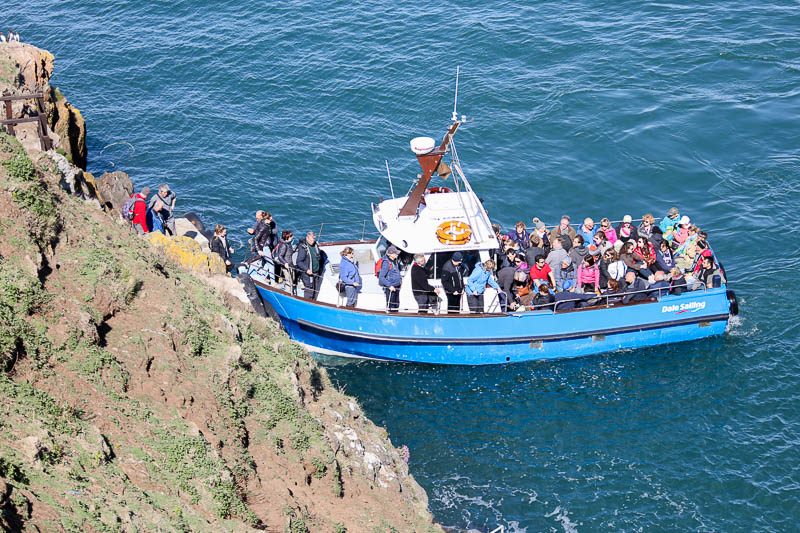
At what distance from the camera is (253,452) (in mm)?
12977

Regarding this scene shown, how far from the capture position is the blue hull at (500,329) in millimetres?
20047

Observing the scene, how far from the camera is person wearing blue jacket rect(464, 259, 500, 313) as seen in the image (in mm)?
19625

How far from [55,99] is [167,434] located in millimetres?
19629

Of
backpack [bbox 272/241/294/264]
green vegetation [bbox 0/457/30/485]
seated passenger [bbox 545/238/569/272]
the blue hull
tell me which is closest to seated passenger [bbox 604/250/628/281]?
the blue hull

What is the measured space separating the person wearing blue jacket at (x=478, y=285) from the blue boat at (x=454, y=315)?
170mm

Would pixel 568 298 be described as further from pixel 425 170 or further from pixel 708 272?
pixel 425 170

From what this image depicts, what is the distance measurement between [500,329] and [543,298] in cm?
138

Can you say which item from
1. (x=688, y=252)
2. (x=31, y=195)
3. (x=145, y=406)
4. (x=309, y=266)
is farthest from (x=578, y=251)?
(x=31, y=195)

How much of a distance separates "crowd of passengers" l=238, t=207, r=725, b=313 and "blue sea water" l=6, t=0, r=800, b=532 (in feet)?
6.51

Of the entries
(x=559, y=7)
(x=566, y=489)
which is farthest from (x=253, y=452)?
(x=559, y=7)

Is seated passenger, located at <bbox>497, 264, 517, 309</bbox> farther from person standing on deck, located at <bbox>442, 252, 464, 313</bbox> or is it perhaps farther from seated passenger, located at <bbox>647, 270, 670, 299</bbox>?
seated passenger, located at <bbox>647, 270, 670, 299</bbox>

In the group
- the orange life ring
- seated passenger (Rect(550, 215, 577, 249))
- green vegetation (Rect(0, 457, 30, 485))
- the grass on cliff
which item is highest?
the grass on cliff

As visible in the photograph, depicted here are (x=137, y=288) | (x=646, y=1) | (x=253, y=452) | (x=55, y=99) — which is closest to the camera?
(x=253, y=452)

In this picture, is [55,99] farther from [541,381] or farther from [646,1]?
[646,1]
